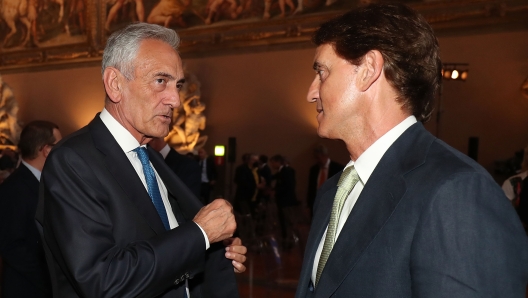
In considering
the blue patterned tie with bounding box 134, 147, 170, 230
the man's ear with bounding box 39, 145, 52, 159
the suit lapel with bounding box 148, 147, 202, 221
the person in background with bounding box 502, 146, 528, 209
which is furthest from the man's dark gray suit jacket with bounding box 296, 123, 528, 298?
the person in background with bounding box 502, 146, 528, 209

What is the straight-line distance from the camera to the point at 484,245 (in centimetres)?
154

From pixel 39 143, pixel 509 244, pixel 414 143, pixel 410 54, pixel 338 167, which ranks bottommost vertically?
pixel 338 167

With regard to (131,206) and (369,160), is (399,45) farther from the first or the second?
(131,206)

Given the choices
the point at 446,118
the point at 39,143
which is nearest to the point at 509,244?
the point at 39,143

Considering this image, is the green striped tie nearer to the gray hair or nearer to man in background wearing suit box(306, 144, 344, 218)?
the gray hair

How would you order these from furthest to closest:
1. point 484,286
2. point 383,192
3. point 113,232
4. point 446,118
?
1. point 446,118
2. point 113,232
3. point 383,192
4. point 484,286

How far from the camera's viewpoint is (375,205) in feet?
6.00

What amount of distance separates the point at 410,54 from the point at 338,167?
1042cm

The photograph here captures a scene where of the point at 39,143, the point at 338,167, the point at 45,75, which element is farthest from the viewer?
the point at 45,75

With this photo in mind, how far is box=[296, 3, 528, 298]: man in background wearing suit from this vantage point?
1.56m

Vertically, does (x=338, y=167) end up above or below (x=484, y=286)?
below

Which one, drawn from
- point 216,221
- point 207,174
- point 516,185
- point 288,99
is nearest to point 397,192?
point 216,221

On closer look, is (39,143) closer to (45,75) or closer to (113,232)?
(113,232)

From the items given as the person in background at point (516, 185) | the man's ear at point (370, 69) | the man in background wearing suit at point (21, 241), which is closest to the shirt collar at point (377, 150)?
the man's ear at point (370, 69)
